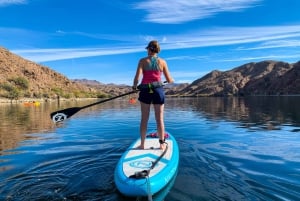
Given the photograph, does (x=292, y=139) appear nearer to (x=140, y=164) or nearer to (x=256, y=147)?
(x=256, y=147)

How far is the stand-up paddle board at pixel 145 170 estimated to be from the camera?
7070 millimetres

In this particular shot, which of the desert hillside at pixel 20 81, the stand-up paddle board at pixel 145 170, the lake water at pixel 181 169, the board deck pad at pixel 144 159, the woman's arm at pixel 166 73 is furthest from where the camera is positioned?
the desert hillside at pixel 20 81

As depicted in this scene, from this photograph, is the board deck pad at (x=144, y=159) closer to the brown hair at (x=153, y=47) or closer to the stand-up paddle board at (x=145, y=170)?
the stand-up paddle board at (x=145, y=170)

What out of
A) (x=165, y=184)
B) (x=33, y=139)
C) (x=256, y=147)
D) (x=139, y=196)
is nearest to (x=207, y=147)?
(x=256, y=147)

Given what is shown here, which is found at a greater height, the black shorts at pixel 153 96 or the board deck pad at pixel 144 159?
the black shorts at pixel 153 96

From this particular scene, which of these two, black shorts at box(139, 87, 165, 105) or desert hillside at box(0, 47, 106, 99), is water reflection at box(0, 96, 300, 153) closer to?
black shorts at box(139, 87, 165, 105)

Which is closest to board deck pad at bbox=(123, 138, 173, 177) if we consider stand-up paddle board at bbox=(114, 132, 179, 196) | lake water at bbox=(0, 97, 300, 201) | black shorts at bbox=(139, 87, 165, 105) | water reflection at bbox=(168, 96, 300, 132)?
stand-up paddle board at bbox=(114, 132, 179, 196)

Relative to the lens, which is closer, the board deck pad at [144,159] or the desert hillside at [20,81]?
the board deck pad at [144,159]

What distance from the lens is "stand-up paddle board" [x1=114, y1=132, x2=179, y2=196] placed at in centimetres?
707

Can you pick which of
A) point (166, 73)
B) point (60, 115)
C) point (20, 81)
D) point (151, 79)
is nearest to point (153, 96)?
point (151, 79)

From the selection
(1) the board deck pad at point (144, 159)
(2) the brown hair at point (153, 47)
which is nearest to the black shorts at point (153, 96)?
(2) the brown hair at point (153, 47)

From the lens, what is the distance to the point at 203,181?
8.48 metres

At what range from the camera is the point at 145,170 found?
7535 millimetres

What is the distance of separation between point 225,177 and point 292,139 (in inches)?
360
